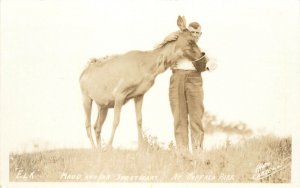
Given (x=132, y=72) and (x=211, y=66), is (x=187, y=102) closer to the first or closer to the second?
(x=211, y=66)

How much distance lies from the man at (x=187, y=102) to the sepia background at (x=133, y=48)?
43 millimetres

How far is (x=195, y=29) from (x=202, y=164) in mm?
729

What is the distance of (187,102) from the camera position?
334cm

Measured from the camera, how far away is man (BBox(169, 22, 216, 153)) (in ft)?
10.9

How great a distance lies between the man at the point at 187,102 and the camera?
3330 millimetres

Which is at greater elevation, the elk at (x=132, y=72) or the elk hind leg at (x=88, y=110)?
the elk at (x=132, y=72)

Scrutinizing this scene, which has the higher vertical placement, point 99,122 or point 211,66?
point 211,66

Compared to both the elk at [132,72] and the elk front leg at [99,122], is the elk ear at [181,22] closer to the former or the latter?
the elk at [132,72]
